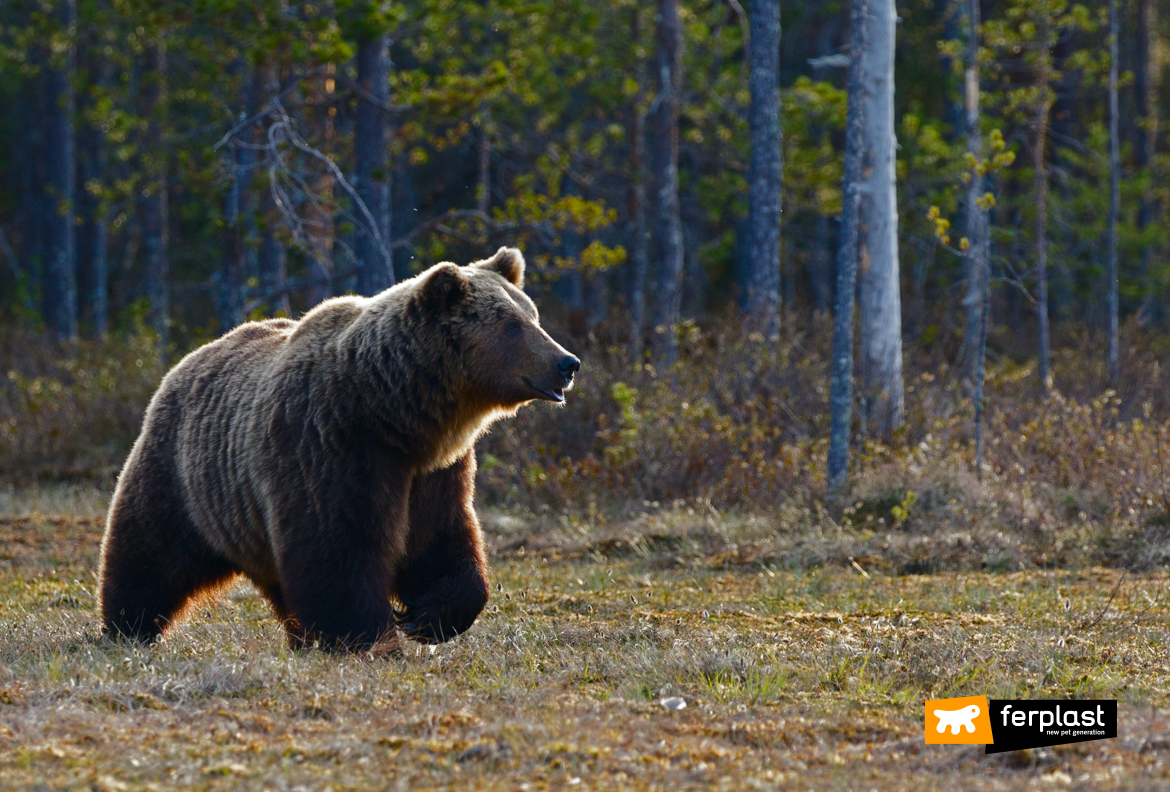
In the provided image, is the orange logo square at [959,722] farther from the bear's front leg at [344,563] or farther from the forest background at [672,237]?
the forest background at [672,237]

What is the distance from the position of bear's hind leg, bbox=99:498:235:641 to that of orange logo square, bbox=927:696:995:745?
11.8 feet

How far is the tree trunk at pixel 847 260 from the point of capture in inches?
362

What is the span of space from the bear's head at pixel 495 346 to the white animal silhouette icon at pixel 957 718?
224 centimetres

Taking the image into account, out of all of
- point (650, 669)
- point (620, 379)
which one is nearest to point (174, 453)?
point (650, 669)

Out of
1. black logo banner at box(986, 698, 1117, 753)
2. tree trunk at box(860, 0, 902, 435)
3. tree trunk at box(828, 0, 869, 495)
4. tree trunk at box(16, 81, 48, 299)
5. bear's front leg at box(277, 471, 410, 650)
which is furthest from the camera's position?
tree trunk at box(16, 81, 48, 299)

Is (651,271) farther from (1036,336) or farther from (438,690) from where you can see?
(438,690)

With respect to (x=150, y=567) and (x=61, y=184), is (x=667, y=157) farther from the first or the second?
(x=150, y=567)

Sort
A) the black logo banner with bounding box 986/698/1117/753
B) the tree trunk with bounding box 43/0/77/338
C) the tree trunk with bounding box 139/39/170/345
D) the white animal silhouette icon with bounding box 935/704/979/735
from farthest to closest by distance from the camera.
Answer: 1. the tree trunk with bounding box 43/0/77/338
2. the tree trunk with bounding box 139/39/170/345
3. the white animal silhouette icon with bounding box 935/704/979/735
4. the black logo banner with bounding box 986/698/1117/753

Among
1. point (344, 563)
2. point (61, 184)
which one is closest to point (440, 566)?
point (344, 563)

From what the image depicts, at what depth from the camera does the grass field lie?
3676 mm

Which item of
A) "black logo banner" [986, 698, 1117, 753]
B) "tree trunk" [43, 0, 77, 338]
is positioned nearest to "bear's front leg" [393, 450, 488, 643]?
"black logo banner" [986, 698, 1117, 753]

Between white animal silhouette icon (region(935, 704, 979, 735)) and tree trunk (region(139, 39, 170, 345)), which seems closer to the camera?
white animal silhouette icon (region(935, 704, 979, 735))

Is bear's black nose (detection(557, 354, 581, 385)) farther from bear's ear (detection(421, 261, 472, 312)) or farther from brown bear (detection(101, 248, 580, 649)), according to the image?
bear's ear (detection(421, 261, 472, 312))

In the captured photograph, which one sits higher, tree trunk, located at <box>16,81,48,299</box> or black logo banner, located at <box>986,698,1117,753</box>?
tree trunk, located at <box>16,81,48,299</box>
